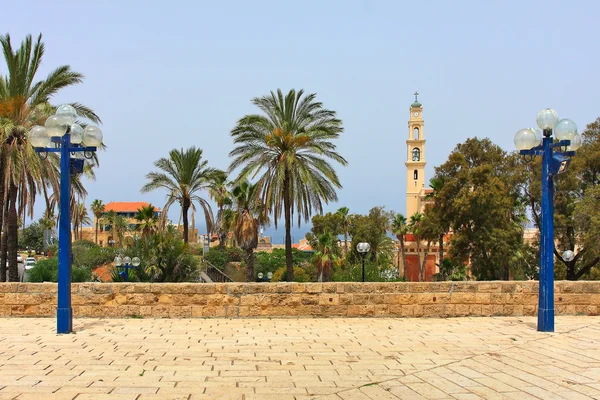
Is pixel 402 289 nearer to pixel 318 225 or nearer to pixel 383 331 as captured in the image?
pixel 383 331

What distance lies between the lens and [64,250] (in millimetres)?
8648

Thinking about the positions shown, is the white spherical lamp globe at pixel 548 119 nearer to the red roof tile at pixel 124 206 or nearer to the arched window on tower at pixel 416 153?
the arched window on tower at pixel 416 153

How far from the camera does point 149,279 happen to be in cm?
1814

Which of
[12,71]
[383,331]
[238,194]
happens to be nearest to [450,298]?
[383,331]

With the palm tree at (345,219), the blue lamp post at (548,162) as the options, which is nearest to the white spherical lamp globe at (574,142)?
the blue lamp post at (548,162)

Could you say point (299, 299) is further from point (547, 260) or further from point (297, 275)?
point (297, 275)

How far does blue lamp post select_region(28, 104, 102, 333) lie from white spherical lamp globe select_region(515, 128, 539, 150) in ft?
22.4

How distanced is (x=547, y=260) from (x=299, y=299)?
4.45 metres

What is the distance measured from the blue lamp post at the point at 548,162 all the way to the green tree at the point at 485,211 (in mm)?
25361

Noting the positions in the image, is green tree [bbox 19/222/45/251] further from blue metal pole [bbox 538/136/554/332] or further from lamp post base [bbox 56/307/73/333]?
blue metal pole [bbox 538/136/554/332]

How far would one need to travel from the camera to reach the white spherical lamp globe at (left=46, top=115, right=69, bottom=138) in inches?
336

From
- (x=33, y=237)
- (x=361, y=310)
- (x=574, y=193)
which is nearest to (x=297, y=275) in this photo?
(x=574, y=193)

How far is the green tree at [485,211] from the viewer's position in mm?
33750

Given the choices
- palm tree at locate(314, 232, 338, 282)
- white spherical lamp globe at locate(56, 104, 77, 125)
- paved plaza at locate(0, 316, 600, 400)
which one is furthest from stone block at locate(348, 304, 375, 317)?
palm tree at locate(314, 232, 338, 282)
